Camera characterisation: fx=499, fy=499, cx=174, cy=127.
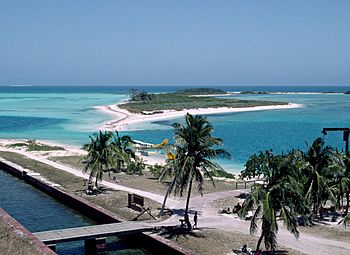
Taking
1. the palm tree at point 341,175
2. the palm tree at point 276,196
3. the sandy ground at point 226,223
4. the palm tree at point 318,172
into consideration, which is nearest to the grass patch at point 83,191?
the sandy ground at point 226,223

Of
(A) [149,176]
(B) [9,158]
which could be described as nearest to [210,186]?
(A) [149,176]

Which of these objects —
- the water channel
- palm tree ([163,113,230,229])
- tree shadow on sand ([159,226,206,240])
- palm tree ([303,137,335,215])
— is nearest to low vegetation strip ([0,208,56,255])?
the water channel

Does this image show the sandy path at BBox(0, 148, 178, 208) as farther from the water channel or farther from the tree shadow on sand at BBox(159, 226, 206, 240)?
the tree shadow on sand at BBox(159, 226, 206, 240)

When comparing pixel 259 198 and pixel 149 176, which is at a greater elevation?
pixel 259 198

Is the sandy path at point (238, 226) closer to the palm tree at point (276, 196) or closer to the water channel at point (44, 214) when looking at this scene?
the palm tree at point (276, 196)

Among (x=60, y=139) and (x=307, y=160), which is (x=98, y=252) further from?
(x=60, y=139)
